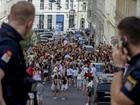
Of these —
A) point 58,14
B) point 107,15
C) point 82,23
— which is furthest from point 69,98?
point 82,23

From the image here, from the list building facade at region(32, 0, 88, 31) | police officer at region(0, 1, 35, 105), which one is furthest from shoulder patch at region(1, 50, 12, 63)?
building facade at region(32, 0, 88, 31)

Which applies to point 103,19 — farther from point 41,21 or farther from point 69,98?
point 69,98

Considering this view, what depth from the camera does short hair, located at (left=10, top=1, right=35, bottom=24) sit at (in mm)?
5164

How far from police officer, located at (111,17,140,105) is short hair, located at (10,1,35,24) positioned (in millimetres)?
728

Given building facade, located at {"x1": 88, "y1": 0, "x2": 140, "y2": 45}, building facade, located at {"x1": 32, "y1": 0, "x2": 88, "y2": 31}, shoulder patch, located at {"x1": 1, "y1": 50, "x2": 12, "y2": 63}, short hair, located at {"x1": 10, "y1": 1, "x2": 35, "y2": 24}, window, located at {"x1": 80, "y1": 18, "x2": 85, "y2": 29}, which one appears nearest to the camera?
shoulder patch, located at {"x1": 1, "y1": 50, "x2": 12, "y2": 63}

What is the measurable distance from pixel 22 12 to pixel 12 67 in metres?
0.43

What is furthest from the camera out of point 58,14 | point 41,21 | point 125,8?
point 58,14

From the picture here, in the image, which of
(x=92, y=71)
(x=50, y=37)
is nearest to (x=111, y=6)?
(x=50, y=37)

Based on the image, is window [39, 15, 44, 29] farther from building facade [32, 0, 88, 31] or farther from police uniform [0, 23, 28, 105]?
police uniform [0, 23, 28, 105]

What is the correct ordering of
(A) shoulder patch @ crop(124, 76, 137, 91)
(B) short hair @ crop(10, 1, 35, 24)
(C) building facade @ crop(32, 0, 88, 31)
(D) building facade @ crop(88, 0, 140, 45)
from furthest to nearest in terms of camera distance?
(C) building facade @ crop(32, 0, 88, 31), (D) building facade @ crop(88, 0, 140, 45), (B) short hair @ crop(10, 1, 35, 24), (A) shoulder patch @ crop(124, 76, 137, 91)

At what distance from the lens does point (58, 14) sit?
3558 inches

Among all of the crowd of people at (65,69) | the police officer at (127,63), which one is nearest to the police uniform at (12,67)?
the police officer at (127,63)

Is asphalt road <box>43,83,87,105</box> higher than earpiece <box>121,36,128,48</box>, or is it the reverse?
earpiece <box>121,36,128,48</box>

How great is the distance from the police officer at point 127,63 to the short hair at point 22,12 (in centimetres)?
73
